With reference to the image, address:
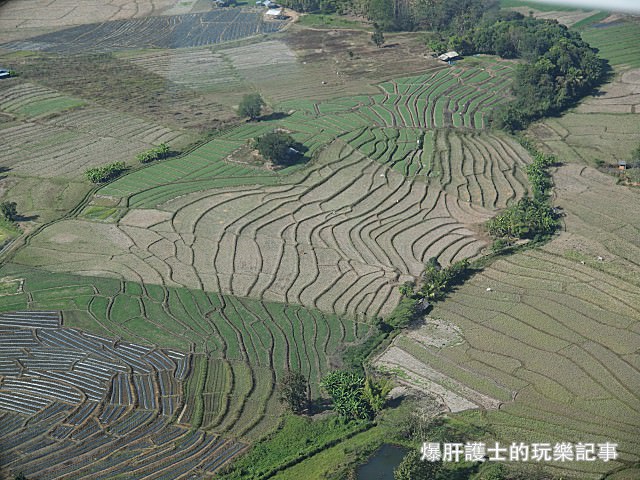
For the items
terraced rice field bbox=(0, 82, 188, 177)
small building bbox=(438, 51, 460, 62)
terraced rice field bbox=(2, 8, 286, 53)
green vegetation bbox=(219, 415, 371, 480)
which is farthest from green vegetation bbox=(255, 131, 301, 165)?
terraced rice field bbox=(2, 8, 286, 53)

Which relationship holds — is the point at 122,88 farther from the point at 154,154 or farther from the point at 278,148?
the point at 278,148

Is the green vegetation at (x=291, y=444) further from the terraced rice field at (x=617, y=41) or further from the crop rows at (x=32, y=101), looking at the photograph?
the terraced rice field at (x=617, y=41)

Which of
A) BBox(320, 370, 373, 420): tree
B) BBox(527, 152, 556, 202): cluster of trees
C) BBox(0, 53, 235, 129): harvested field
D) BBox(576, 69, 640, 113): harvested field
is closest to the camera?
BBox(320, 370, 373, 420): tree

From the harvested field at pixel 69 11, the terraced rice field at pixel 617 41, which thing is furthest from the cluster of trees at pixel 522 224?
the harvested field at pixel 69 11

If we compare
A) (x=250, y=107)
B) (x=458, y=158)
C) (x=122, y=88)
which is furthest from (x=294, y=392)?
(x=122, y=88)

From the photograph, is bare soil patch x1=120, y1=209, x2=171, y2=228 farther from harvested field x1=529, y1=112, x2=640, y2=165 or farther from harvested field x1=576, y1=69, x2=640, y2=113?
harvested field x1=576, y1=69, x2=640, y2=113

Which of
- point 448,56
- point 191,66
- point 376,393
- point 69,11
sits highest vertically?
point 69,11

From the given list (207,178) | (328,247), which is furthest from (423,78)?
(328,247)
